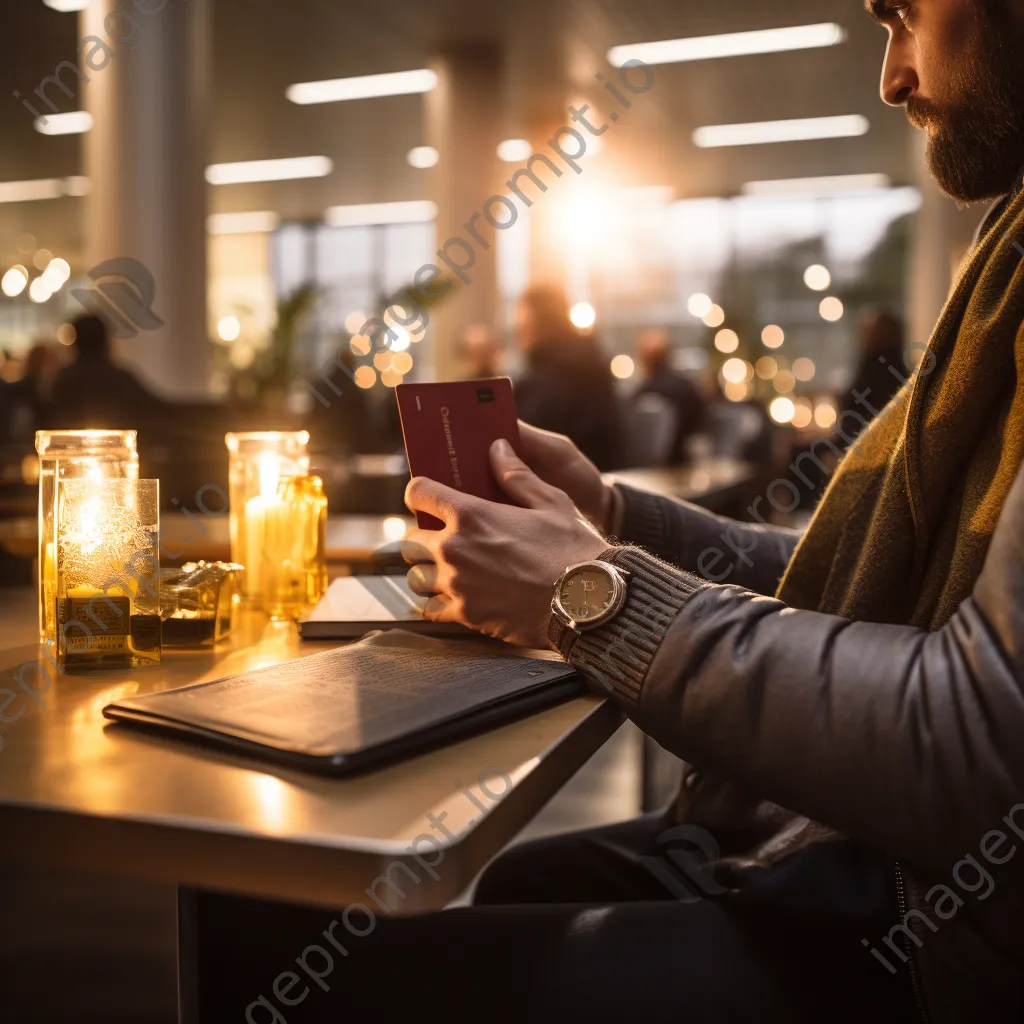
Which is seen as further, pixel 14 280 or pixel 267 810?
pixel 14 280

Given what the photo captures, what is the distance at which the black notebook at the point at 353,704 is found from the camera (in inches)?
24.7

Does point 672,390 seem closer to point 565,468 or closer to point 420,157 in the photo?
point 420,157

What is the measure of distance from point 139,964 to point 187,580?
4.21 feet

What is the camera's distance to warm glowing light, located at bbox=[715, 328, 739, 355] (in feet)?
47.1

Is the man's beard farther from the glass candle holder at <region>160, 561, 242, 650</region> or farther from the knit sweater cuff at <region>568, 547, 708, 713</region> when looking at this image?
the glass candle holder at <region>160, 561, 242, 650</region>

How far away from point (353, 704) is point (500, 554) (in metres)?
0.19

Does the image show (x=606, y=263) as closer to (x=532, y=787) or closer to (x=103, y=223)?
(x=103, y=223)

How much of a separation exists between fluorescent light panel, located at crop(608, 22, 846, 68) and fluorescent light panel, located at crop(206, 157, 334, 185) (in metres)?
4.82

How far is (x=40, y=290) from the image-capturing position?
17.8 m

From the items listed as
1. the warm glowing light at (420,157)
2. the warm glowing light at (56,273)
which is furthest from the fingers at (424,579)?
the warm glowing light at (56,273)

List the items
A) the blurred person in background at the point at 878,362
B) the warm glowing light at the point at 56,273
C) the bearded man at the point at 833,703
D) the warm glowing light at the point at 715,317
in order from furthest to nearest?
1. the warm glowing light at the point at 56,273
2. the warm glowing light at the point at 715,317
3. the blurred person in background at the point at 878,362
4. the bearded man at the point at 833,703

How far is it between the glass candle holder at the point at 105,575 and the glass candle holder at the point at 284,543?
0.78 feet

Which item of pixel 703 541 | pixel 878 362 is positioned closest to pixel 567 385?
pixel 878 362

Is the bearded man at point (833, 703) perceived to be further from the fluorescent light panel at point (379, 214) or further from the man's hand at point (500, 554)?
the fluorescent light panel at point (379, 214)
